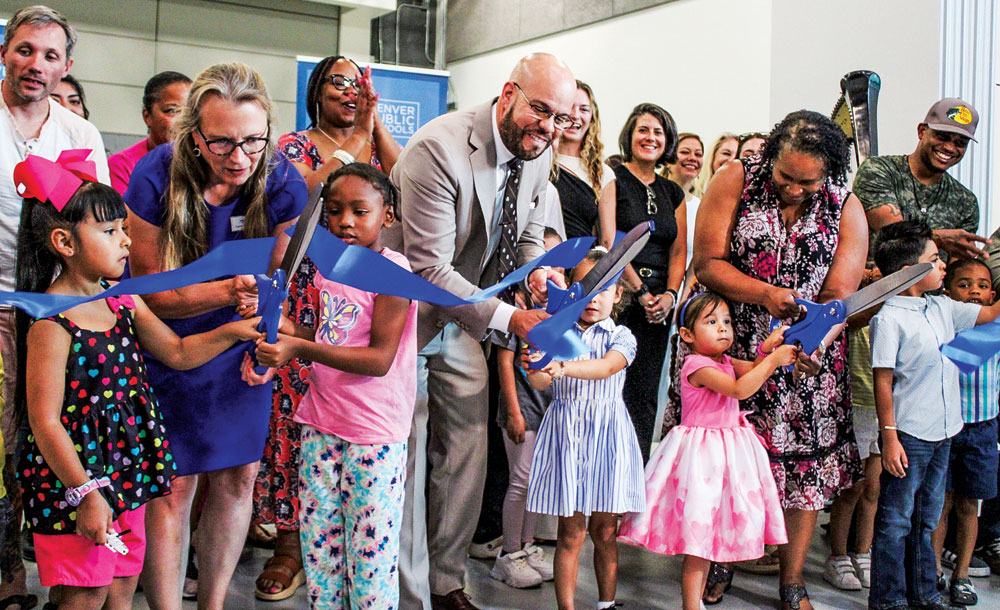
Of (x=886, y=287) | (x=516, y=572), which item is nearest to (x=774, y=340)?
(x=886, y=287)

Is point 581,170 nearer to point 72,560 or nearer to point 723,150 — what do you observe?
point 723,150

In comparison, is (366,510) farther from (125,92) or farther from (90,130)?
(125,92)

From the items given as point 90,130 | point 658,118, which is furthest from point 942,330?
point 90,130

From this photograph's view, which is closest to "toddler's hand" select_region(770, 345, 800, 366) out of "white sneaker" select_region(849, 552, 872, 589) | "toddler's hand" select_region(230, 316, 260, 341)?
"white sneaker" select_region(849, 552, 872, 589)

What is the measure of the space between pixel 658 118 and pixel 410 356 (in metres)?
2.03

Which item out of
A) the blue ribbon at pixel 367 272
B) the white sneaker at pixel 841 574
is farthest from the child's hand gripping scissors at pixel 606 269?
the white sneaker at pixel 841 574

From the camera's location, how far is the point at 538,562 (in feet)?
11.3

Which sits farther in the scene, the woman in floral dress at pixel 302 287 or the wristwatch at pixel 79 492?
the woman in floral dress at pixel 302 287

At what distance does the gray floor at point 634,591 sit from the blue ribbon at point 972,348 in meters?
0.87

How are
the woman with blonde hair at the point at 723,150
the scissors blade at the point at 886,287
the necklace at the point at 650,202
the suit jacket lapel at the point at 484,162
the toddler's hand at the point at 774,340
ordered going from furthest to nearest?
1. the woman with blonde hair at the point at 723,150
2. the necklace at the point at 650,202
3. the toddler's hand at the point at 774,340
4. the suit jacket lapel at the point at 484,162
5. the scissors blade at the point at 886,287

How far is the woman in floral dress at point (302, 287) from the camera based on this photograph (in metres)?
3.02

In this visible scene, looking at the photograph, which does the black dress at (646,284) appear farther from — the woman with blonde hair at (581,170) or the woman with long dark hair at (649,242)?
the woman with blonde hair at (581,170)

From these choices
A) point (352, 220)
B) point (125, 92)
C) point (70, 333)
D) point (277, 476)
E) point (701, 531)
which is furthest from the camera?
point (125, 92)

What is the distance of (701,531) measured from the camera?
282 centimetres
